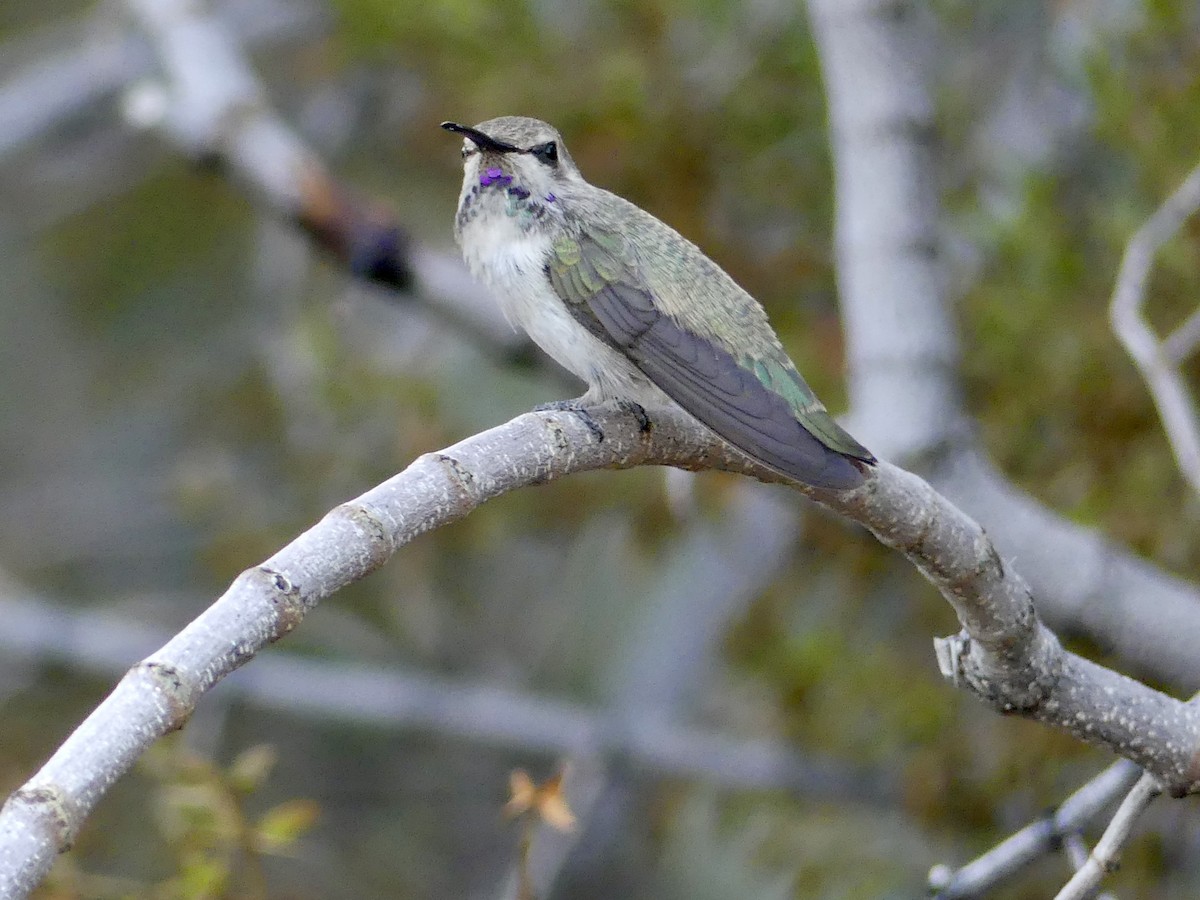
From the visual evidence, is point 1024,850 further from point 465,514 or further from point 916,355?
point 916,355

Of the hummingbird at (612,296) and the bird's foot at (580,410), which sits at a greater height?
the hummingbird at (612,296)

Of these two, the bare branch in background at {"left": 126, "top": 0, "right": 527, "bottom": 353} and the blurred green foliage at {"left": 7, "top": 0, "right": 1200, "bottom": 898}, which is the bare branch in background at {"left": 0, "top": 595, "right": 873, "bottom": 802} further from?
the bare branch in background at {"left": 126, "top": 0, "right": 527, "bottom": 353}

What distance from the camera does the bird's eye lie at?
10.3ft

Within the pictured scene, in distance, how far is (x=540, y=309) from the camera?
296 cm

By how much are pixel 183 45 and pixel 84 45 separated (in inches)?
115

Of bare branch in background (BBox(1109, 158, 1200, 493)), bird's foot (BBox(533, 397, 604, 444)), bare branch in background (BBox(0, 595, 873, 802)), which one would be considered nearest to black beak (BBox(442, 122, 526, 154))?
bird's foot (BBox(533, 397, 604, 444))

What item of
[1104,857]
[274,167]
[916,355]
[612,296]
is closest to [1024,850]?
[1104,857]

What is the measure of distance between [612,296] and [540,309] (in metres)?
0.16

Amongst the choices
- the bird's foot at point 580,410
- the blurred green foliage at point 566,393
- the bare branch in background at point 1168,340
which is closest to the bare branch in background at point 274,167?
the blurred green foliage at point 566,393

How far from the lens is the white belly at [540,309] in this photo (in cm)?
286

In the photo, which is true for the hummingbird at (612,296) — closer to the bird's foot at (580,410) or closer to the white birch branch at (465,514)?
the bird's foot at (580,410)

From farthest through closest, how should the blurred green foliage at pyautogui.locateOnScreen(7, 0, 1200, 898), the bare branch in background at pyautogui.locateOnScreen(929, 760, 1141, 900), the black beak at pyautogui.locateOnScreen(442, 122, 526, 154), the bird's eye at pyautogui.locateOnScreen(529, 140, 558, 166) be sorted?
the blurred green foliage at pyautogui.locateOnScreen(7, 0, 1200, 898) < the bird's eye at pyautogui.locateOnScreen(529, 140, 558, 166) < the black beak at pyautogui.locateOnScreen(442, 122, 526, 154) < the bare branch in background at pyautogui.locateOnScreen(929, 760, 1141, 900)

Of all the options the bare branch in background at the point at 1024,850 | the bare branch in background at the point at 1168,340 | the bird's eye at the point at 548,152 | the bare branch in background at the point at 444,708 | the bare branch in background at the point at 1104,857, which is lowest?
the bare branch in background at the point at 1104,857

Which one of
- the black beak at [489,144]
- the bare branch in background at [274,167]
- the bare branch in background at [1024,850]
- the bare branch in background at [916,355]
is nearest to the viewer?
the bare branch in background at [1024,850]
